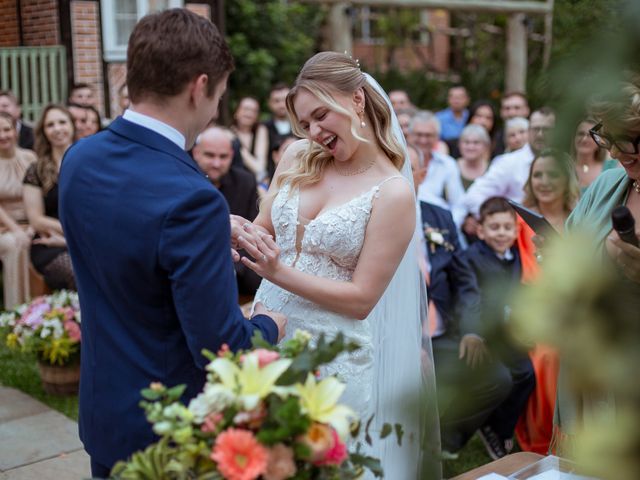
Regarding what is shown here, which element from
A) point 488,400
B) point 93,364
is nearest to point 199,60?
point 93,364

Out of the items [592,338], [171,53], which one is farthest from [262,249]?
[592,338]

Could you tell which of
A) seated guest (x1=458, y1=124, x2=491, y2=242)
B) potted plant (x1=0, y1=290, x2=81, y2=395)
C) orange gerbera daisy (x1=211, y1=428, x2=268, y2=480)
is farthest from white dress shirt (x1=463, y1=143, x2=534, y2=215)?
orange gerbera daisy (x1=211, y1=428, x2=268, y2=480)

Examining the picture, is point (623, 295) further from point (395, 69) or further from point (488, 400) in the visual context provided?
point (395, 69)

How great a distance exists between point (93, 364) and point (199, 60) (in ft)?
2.45

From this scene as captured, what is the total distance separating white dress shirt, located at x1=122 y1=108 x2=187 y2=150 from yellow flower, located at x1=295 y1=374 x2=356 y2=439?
2.24ft

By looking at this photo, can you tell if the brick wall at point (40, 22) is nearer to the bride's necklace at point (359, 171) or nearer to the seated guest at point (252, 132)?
the seated guest at point (252, 132)

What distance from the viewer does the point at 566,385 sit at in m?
0.57

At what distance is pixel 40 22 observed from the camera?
40.4 ft

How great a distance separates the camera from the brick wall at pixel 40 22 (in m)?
12.1

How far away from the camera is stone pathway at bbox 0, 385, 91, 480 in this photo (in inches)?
159

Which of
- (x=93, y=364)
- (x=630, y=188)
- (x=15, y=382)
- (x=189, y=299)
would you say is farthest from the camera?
(x=15, y=382)

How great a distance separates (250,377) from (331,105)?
1288 millimetres

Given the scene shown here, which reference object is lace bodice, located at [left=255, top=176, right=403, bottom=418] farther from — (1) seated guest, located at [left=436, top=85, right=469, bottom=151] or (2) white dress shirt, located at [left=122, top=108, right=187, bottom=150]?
(1) seated guest, located at [left=436, top=85, right=469, bottom=151]

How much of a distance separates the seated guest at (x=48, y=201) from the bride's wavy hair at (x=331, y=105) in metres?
4.18
